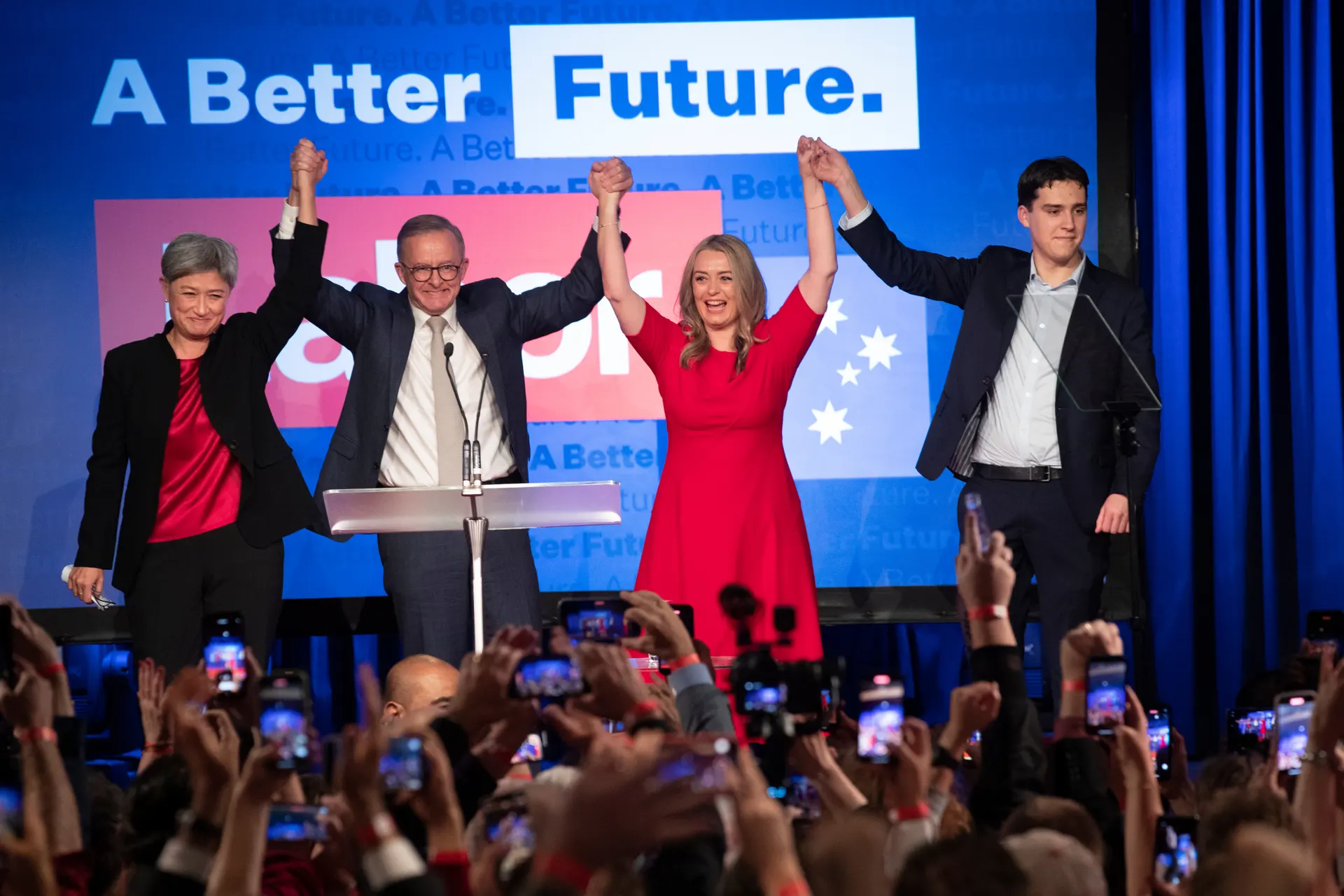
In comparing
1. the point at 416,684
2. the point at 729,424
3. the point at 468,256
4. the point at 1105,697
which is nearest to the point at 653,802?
the point at 1105,697

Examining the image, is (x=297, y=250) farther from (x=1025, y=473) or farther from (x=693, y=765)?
(x=693, y=765)

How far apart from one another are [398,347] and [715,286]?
3.46 feet

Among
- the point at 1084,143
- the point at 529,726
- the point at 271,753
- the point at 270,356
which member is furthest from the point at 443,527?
the point at 1084,143

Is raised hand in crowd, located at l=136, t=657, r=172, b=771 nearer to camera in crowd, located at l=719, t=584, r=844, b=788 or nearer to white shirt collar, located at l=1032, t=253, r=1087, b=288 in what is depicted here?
camera in crowd, located at l=719, t=584, r=844, b=788

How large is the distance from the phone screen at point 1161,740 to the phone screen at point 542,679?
1.34 meters

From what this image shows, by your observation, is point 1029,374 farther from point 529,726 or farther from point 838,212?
point 529,726

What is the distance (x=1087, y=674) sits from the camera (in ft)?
7.88

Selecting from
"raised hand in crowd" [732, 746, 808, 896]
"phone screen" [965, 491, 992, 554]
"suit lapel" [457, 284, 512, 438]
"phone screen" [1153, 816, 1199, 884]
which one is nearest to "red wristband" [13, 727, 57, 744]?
"raised hand in crowd" [732, 746, 808, 896]

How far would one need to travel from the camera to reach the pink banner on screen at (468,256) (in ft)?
17.9

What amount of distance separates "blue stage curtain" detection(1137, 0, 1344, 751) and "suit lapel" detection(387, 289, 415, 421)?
2713 millimetres

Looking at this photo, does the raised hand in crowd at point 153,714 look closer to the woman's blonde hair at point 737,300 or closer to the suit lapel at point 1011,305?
the woman's blonde hair at point 737,300

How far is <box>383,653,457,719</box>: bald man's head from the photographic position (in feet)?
12.1

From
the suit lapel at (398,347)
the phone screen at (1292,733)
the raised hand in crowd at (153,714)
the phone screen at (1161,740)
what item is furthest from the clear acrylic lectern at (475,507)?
the phone screen at (1292,733)

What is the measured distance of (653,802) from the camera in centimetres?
142
